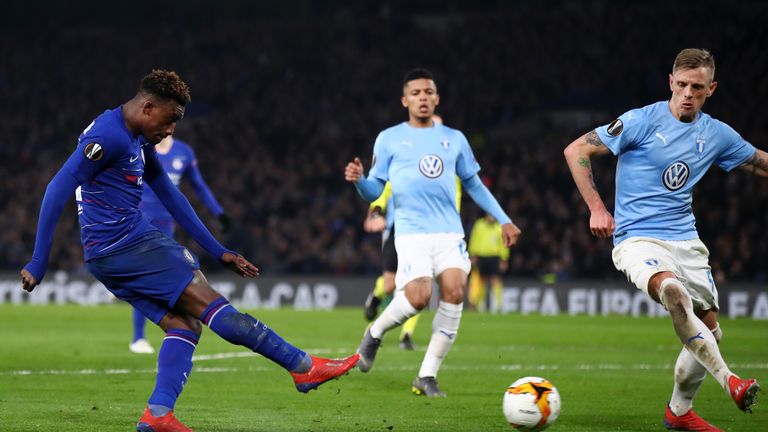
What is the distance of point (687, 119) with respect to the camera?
7234mm

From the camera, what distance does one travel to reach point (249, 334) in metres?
6.32

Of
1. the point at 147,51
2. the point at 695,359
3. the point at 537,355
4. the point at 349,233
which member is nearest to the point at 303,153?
the point at 349,233

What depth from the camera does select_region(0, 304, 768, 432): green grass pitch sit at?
287 inches

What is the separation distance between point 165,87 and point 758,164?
12.6 feet

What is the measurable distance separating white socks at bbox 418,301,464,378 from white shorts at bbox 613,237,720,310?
208 centimetres

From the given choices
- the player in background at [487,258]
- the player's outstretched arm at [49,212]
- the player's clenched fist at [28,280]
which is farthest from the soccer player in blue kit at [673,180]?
the player in background at [487,258]

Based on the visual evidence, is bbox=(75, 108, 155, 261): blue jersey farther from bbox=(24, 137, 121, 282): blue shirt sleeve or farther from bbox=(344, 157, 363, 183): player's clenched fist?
bbox=(344, 157, 363, 183): player's clenched fist

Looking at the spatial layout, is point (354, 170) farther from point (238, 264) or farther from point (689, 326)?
point (689, 326)

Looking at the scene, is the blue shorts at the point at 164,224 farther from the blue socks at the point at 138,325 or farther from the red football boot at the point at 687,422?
the red football boot at the point at 687,422

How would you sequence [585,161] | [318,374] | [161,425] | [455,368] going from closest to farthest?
[161,425]
[318,374]
[585,161]
[455,368]

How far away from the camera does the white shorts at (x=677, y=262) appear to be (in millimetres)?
6930

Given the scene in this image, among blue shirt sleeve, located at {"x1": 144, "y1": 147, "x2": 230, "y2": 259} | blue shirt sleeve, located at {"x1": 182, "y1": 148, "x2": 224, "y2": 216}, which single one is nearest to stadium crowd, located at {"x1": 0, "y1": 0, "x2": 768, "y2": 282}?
blue shirt sleeve, located at {"x1": 182, "y1": 148, "x2": 224, "y2": 216}

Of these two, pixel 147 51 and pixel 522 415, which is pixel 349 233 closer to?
pixel 147 51

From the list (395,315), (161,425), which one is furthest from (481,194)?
(161,425)
